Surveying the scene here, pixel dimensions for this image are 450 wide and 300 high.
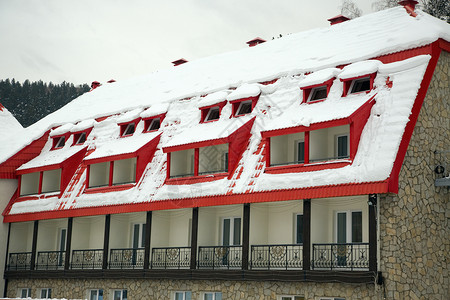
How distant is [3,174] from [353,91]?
20.3m

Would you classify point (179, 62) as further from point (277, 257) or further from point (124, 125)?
point (277, 257)

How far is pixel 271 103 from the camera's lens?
28.2 meters

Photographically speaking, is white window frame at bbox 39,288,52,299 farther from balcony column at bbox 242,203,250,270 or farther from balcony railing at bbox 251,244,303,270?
balcony railing at bbox 251,244,303,270

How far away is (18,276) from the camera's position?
118 ft

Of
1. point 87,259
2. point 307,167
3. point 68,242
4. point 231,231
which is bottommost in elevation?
point 87,259

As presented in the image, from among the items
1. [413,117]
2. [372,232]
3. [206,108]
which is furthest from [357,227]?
[206,108]

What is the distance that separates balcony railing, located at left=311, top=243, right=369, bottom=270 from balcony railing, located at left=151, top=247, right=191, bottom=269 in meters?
6.60

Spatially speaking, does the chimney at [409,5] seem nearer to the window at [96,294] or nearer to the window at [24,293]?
the window at [96,294]

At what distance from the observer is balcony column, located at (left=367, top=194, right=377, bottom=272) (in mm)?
22125

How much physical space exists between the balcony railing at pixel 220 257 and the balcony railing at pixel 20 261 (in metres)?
12.0

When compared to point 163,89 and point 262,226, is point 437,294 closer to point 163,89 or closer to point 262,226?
point 262,226

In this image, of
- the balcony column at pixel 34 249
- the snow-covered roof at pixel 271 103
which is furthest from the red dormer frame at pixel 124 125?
the balcony column at pixel 34 249

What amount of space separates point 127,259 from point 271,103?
967 cm

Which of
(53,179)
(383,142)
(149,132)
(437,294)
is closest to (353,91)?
(383,142)
